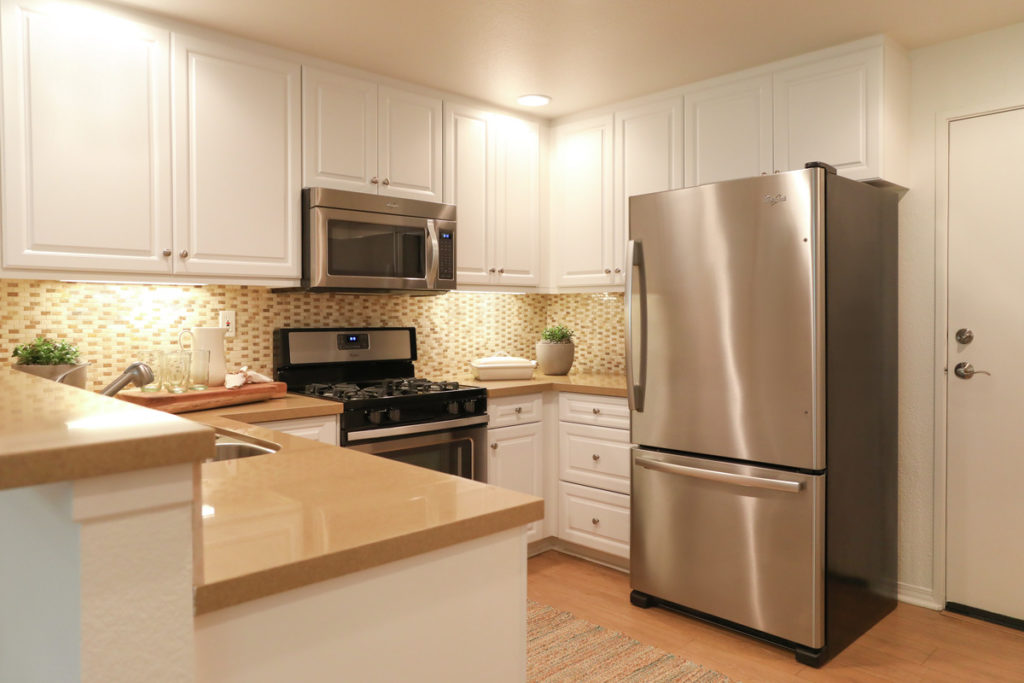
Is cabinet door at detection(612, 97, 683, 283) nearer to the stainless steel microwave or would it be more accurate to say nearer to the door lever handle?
the stainless steel microwave

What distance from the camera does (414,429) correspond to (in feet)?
10.0

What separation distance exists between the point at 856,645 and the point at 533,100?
9.06 ft

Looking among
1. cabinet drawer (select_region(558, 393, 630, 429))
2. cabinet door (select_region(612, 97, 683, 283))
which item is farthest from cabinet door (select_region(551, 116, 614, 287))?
cabinet drawer (select_region(558, 393, 630, 429))

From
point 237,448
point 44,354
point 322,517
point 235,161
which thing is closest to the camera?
point 322,517

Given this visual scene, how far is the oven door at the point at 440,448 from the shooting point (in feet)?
9.79

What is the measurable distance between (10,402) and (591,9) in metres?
2.29

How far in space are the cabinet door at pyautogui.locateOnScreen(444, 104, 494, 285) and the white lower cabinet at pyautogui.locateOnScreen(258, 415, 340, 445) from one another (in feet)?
3.64

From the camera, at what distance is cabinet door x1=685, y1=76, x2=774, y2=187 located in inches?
126

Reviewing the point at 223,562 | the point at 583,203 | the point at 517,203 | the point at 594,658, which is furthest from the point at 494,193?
the point at 223,562

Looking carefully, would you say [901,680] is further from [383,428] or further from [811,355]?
[383,428]

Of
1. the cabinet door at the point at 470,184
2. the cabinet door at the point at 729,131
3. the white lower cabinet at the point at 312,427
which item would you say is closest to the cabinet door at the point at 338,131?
the cabinet door at the point at 470,184

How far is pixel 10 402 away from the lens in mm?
931

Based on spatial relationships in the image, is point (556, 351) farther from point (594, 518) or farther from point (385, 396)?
point (385, 396)

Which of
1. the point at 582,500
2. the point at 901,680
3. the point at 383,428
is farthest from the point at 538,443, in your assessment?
the point at 901,680
